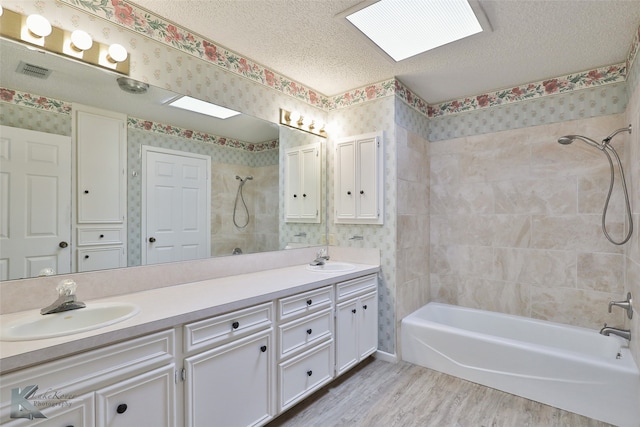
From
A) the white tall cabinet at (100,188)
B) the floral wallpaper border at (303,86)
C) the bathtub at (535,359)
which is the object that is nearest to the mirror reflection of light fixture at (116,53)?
the floral wallpaper border at (303,86)

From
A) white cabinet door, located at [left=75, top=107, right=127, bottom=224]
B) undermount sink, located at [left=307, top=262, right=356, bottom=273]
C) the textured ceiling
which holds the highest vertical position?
the textured ceiling

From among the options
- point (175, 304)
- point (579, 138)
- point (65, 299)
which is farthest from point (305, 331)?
point (579, 138)

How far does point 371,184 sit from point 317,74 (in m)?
1.07

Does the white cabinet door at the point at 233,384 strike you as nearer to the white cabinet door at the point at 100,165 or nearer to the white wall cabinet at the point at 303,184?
the white cabinet door at the point at 100,165

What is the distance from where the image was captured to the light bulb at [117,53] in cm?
167

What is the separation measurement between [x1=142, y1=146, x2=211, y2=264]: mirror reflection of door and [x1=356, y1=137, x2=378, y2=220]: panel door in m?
1.36

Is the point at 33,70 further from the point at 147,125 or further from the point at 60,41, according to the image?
the point at 147,125

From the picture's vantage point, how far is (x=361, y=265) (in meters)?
2.82

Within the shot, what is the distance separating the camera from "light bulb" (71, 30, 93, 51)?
5.09 ft

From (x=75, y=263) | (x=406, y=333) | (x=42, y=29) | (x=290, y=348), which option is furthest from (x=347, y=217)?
(x=42, y=29)

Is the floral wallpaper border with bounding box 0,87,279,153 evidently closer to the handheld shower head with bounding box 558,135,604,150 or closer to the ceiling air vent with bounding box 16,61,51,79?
the ceiling air vent with bounding box 16,61,51,79

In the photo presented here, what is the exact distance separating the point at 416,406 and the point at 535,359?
912mm

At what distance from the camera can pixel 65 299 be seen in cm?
140

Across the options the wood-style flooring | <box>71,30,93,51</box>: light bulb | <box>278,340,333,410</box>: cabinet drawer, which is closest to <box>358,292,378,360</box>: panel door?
the wood-style flooring
